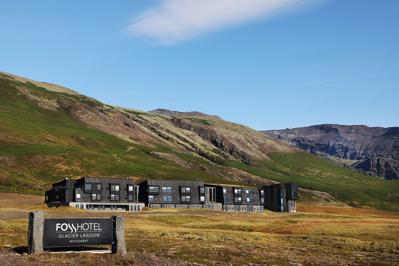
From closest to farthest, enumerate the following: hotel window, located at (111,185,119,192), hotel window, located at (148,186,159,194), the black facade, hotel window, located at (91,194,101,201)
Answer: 1. the black facade
2. hotel window, located at (91,194,101,201)
3. hotel window, located at (111,185,119,192)
4. hotel window, located at (148,186,159,194)

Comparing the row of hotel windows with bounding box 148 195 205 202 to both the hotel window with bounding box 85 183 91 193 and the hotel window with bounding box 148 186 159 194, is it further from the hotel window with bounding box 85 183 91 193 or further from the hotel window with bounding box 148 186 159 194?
the hotel window with bounding box 85 183 91 193

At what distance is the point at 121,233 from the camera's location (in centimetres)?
3969

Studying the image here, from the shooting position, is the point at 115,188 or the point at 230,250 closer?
the point at 230,250

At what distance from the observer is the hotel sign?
3747 cm

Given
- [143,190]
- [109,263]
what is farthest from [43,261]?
[143,190]

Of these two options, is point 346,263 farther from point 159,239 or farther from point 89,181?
point 89,181

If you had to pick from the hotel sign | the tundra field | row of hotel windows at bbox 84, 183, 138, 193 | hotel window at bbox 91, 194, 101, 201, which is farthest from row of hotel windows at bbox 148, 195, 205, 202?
the hotel sign

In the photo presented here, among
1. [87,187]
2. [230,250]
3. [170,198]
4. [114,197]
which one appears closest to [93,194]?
[87,187]

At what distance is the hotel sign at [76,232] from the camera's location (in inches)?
1475

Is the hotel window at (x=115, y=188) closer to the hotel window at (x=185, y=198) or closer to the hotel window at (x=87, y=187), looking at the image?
the hotel window at (x=87, y=187)

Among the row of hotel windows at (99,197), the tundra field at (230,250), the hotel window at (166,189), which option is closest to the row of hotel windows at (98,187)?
the row of hotel windows at (99,197)

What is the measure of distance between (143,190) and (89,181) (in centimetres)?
2436

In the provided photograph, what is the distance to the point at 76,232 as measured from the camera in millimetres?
38844

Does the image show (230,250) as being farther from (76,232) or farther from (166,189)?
(166,189)
